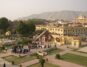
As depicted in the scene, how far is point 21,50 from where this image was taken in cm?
2842

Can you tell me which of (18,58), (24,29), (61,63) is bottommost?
(61,63)

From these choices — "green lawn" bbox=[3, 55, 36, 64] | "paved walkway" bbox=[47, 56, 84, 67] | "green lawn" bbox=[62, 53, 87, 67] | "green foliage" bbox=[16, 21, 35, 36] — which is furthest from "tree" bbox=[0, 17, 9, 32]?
"paved walkway" bbox=[47, 56, 84, 67]

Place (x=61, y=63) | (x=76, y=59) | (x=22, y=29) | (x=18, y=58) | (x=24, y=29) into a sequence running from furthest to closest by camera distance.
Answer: (x=24, y=29)
(x=22, y=29)
(x=18, y=58)
(x=76, y=59)
(x=61, y=63)

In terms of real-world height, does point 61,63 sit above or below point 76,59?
below

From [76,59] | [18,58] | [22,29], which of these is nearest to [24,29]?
[22,29]

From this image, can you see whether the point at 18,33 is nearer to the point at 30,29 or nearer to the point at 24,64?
the point at 30,29

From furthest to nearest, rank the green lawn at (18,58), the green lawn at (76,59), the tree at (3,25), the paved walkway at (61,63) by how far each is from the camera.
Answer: the tree at (3,25)
the green lawn at (18,58)
the green lawn at (76,59)
the paved walkway at (61,63)

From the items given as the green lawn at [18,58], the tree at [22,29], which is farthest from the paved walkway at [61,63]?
the tree at [22,29]

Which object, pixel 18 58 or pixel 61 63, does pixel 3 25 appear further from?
pixel 61 63

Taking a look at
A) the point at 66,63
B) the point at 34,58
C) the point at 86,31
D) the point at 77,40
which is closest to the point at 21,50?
the point at 34,58

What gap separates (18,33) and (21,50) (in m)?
22.1

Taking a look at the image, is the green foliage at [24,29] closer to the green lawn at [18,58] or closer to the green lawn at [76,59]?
the green lawn at [18,58]

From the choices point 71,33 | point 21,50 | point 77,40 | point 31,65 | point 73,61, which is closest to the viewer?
point 31,65

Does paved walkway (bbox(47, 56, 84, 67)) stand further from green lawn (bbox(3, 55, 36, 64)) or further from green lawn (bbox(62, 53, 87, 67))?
green lawn (bbox(3, 55, 36, 64))
